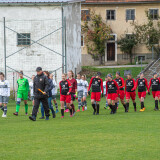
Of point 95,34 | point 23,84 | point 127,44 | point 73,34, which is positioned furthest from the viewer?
point 127,44

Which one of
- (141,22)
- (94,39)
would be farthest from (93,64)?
(141,22)

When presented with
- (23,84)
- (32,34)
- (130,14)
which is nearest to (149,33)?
(130,14)

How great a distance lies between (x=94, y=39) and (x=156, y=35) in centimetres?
772

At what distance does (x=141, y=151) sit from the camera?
10.9m

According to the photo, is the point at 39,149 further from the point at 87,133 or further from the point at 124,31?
the point at 124,31

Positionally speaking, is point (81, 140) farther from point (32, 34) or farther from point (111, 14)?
point (111, 14)

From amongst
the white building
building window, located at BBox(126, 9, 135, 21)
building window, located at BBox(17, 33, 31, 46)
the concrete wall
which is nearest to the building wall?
building window, located at BBox(126, 9, 135, 21)

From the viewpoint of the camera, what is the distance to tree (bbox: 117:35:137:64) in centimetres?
5730

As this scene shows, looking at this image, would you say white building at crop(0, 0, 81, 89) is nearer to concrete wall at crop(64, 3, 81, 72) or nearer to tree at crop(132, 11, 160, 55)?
concrete wall at crop(64, 3, 81, 72)

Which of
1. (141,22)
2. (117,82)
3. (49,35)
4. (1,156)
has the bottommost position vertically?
(1,156)

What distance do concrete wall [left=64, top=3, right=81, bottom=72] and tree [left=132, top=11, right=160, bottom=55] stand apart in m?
13.8

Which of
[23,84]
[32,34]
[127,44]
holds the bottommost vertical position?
[23,84]

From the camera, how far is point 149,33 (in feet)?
182

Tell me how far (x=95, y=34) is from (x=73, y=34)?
598 inches
